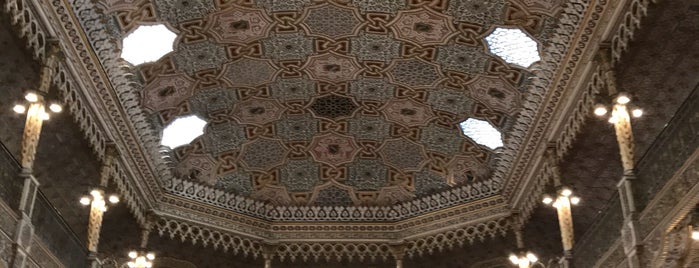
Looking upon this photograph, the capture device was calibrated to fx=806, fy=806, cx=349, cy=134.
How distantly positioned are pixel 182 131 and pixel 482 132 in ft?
17.5

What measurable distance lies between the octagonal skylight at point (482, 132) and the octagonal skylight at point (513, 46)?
201 cm

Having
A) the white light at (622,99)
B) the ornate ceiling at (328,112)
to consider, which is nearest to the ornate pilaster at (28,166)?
the ornate ceiling at (328,112)

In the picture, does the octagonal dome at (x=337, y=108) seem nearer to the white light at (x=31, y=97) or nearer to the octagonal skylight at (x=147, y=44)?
the octagonal skylight at (x=147, y=44)

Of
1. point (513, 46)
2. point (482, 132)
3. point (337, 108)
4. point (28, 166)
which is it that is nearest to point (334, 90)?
point (337, 108)

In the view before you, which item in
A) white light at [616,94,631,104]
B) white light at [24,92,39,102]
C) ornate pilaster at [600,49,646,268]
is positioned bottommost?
ornate pilaster at [600,49,646,268]

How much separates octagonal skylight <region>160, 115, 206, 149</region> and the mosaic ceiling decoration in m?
0.16

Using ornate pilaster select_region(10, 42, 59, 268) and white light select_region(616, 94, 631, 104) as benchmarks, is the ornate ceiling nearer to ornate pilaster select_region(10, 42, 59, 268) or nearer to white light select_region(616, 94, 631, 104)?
ornate pilaster select_region(10, 42, 59, 268)

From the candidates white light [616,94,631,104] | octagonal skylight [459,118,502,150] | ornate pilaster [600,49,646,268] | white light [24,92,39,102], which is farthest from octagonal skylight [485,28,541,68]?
white light [24,92,39,102]

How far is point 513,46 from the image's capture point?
11.9m

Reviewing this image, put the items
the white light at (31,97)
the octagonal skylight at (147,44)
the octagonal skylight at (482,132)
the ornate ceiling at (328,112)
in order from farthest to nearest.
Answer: the octagonal skylight at (482,132), the octagonal skylight at (147,44), the ornate ceiling at (328,112), the white light at (31,97)

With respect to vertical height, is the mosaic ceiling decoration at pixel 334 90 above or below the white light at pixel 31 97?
above

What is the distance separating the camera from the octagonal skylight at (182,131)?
46.1 feet

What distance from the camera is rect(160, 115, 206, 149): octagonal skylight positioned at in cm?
1405

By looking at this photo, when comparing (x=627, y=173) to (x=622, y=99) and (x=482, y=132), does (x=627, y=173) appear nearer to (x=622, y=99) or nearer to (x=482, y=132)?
(x=622, y=99)
